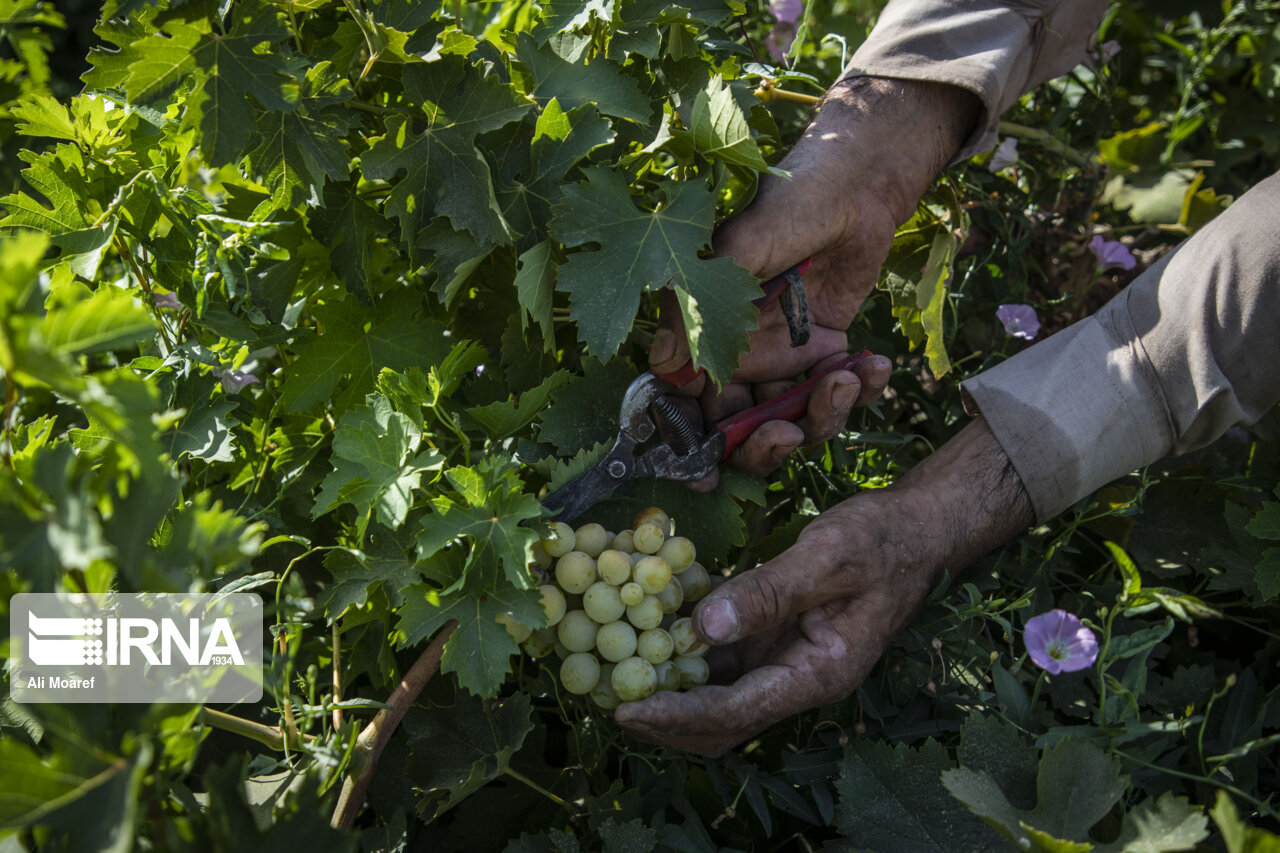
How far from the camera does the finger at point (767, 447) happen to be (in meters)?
1.28

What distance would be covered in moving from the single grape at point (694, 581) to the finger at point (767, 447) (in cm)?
18

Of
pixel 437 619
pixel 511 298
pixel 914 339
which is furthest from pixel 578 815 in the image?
pixel 914 339

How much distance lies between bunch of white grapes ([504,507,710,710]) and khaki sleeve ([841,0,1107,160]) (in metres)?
0.92

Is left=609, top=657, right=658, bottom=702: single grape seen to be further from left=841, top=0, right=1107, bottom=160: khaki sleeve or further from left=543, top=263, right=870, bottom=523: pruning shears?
left=841, top=0, right=1107, bottom=160: khaki sleeve

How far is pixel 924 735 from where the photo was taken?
124 centimetres

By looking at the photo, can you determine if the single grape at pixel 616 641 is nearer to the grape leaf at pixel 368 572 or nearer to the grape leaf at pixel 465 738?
the grape leaf at pixel 465 738

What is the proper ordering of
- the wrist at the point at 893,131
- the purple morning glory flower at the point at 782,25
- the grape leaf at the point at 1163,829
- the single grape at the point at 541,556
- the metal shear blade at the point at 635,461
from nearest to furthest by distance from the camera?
the grape leaf at the point at 1163,829 < the single grape at the point at 541,556 < the metal shear blade at the point at 635,461 < the wrist at the point at 893,131 < the purple morning glory flower at the point at 782,25

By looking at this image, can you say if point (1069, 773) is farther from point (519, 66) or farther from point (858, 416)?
point (519, 66)

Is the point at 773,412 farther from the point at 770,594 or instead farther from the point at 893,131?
the point at 893,131

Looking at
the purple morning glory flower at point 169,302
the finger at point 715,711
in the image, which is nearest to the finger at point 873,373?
the finger at point 715,711

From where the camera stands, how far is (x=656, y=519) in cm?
119

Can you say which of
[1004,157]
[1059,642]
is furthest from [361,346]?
[1004,157]

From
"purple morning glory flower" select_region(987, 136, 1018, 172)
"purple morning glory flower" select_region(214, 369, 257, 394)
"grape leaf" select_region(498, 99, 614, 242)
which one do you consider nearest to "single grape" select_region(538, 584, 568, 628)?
"grape leaf" select_region(498, 99, 614, 242)

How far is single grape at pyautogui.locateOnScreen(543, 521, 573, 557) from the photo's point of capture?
1.12 metres
